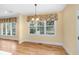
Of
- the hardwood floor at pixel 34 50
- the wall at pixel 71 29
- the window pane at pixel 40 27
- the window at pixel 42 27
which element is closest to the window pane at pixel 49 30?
the window at pixel 42 27

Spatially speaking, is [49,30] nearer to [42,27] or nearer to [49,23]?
[49,23]

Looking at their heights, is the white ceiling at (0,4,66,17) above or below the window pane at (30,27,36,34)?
above

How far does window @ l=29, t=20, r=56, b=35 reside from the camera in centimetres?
744

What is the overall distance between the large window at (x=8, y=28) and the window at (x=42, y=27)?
6.10 feet

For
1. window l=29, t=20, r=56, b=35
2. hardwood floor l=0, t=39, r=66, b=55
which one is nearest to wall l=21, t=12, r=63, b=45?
window l=29, t=20, r=56, b=35

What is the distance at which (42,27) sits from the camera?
26.0ft

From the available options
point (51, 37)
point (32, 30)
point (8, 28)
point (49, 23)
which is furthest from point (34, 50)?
point (8, 28)

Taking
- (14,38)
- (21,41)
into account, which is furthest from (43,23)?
(14,38)

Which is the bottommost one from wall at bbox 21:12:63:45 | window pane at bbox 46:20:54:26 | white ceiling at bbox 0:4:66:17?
wall at bbox 21:12:63:45

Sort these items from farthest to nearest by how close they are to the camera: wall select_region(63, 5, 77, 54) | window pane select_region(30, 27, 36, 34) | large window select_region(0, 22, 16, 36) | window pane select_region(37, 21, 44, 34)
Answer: large window select_region(0, 22, 16, 36) < window pane select_region(30, 27, 36, 34) < window pane select_region(37, 21, 44, 34) < wall select_region(63, 5, 77, 54)

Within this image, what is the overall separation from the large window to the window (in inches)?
73.2

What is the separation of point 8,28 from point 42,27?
358cm

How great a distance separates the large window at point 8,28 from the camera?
9.49 metres

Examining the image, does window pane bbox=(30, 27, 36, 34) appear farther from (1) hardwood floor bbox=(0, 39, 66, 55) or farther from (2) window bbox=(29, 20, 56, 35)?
(1) hardwood floor bbox=(0, 39, 66, 55)
